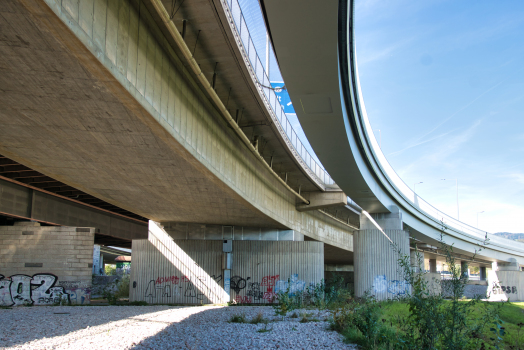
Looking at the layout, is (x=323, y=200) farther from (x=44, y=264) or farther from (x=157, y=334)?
(x=157, y=334)

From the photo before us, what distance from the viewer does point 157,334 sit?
31.4 ft

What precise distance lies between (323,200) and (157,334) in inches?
617

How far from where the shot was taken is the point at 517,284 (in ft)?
148

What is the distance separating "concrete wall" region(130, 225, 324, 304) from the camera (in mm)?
22781

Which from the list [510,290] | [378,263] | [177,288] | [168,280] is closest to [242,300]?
[177,288]

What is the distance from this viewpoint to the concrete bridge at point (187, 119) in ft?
22.4

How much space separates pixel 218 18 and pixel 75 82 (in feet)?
10.4

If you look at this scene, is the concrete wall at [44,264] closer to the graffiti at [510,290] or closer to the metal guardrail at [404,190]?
the metal guardrail at [404,190]

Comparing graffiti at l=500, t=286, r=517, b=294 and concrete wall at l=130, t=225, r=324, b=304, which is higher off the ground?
concrete wall at l=130, t=225, r=324, b=304

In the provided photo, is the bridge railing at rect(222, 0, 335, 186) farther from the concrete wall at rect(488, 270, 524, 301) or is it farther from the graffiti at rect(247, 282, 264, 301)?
the concrete wall at rect(488, 270, 524, 301)

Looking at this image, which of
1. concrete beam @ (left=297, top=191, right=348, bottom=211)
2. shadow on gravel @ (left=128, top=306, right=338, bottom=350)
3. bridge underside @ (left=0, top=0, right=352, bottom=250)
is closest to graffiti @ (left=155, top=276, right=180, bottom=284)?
bridge underside @ (left=0, top=0, right=352, bottom=250)

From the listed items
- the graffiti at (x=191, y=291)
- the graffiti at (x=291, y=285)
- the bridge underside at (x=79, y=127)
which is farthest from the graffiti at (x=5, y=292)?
the graffiti at (x=291, y=285)

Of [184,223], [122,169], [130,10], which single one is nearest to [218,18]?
[130,10]

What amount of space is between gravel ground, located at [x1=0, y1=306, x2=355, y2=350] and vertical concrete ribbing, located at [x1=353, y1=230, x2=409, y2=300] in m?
10.7
